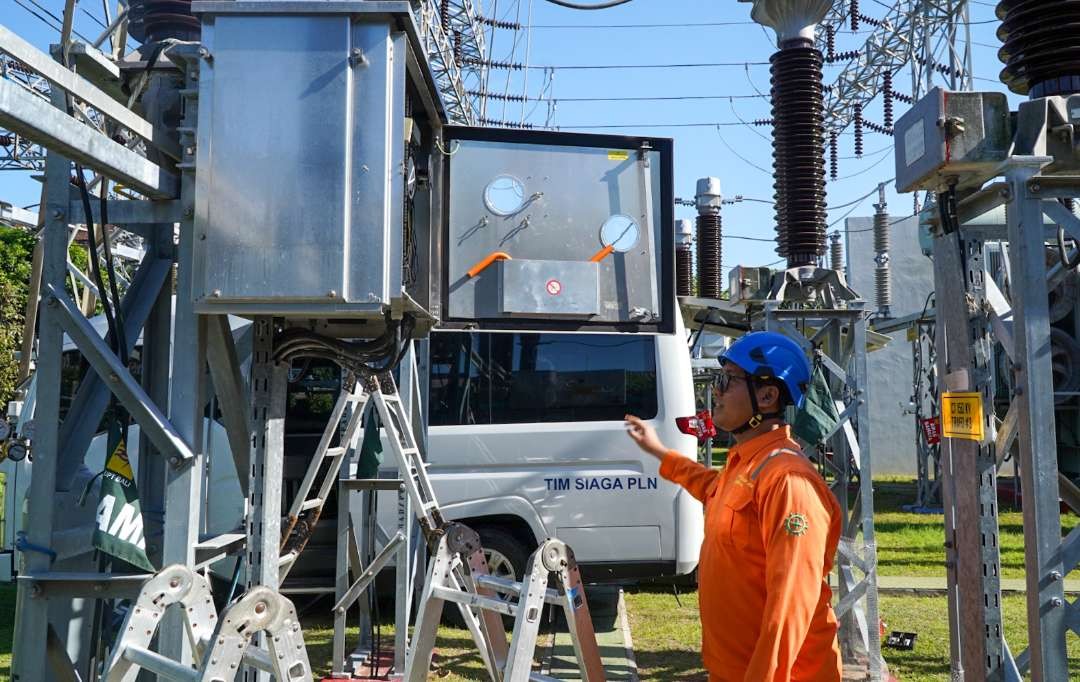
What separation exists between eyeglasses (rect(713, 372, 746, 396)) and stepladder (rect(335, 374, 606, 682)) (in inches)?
33.4

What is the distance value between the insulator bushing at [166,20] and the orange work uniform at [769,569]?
2.79 meters

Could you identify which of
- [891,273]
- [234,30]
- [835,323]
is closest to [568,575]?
[234,30]

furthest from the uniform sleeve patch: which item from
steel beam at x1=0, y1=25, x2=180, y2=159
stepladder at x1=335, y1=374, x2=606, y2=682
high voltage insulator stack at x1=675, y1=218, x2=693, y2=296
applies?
high voltage insulator stack at x1=675, y1=218, x2=693, y2=296

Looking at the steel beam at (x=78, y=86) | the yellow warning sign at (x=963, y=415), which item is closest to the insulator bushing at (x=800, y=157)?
the yellow warning sign at (x=963, y=415)

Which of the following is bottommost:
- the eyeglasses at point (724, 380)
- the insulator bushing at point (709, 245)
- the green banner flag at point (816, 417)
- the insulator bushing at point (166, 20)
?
the green banner flag at point (816, 417)

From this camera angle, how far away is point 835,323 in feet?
22.5

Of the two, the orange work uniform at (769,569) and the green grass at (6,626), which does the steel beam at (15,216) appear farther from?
the orange work uniform at (769,569)

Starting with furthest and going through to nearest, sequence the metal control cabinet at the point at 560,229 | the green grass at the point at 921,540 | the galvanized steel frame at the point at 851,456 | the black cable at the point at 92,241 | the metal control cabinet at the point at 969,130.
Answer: the green grass at the point at 921,540
the galvanized steel frame at the point at 851,456
the metal control cabinet at the point at 560,229
the metal control cabinet at the point at 969,130
the black cable at the point at 92,241

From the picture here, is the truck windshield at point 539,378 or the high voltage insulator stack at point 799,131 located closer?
the high voltage insulator stack at point 799,131

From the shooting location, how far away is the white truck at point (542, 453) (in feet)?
25.1

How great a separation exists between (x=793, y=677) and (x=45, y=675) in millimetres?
2585

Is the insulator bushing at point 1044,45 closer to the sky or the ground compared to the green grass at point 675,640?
closer to the sky

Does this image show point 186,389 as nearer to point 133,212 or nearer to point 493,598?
point 133,212

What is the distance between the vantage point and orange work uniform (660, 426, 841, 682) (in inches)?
90.2
